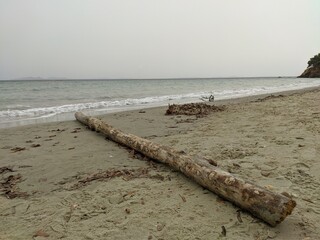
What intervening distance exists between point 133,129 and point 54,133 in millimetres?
2165

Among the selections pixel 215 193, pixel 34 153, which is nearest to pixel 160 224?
pixel 215 193

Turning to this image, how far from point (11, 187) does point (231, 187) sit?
2.93 m

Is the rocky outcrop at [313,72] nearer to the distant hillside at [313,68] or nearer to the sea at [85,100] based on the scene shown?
the distant hillside at [313,68]

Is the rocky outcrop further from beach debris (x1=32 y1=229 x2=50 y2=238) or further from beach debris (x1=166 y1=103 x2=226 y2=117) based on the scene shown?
beach debris (x1=32 y1=229 x2=50 y2=238)

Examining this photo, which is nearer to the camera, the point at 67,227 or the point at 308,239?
the point at 308,239

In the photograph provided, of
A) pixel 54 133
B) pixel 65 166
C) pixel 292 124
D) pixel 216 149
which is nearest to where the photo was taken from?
pixel 65 166

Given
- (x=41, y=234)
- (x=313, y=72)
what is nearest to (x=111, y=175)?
(x=41, y=234)

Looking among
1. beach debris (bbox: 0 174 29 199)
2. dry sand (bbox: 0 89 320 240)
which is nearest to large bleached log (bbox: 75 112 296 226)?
dry sand (bbox: 0 89 320 240)

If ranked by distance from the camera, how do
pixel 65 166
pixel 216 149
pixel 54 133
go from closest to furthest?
pixel 65 166 < pixel 216 149 < pixel 54 133

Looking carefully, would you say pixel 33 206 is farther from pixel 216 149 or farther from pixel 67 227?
pixel 216 149

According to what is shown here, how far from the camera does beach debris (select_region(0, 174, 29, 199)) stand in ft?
11.6

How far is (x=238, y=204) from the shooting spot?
290cm

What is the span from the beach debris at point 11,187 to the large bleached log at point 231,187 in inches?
78.8

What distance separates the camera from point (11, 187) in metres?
3.80
